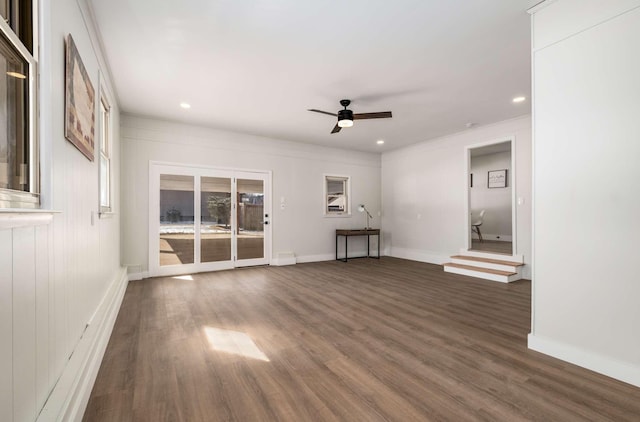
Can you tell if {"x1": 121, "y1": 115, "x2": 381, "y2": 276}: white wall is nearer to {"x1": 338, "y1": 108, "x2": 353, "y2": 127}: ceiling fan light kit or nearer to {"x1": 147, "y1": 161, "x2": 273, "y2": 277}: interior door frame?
{"x1": 147, "y1": 161, "x2": 273, "y2": 277}: interior door frame

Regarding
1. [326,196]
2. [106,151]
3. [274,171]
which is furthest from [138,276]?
[326,196]

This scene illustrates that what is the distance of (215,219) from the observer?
5590 millimetres

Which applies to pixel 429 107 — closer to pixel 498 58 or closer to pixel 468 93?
pixel 468 93

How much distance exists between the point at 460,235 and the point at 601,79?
4.32 meters

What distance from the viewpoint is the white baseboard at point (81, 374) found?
52.6 inches

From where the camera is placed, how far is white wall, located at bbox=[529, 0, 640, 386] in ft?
6.45

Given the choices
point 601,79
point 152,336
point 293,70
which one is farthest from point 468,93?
point 152,336

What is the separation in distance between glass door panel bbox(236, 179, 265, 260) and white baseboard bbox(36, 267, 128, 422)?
3174mm

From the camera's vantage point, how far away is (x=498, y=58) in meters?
3.12

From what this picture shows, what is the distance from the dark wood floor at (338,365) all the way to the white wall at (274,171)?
1.83 metres

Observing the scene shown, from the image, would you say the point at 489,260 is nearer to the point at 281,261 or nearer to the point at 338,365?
the point at 281,261

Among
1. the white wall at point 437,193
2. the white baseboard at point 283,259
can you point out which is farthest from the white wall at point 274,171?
the white wall at point 437,193

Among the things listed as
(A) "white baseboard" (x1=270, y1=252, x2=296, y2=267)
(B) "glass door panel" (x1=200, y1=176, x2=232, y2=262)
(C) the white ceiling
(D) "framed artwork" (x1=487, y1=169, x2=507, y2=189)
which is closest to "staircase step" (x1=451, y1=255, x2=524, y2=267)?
(C) the white ceiling

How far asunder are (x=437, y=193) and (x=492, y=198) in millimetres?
3469
